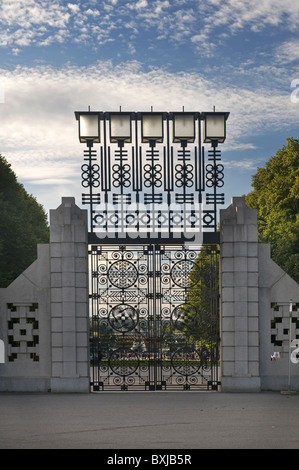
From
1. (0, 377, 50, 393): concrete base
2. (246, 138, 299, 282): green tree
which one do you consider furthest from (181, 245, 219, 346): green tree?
(246, 138, 299, 282): green tree

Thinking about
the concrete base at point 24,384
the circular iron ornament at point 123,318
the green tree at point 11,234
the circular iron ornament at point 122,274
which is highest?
the green tree at point 11,234

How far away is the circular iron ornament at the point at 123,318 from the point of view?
1426cm

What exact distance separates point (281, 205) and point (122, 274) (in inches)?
643

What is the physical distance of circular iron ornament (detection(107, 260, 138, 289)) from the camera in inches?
562

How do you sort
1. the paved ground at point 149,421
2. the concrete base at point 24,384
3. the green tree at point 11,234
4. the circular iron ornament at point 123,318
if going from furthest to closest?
1. the green tree at point 11,234
2. the circular iron ornament at point 123,318
3. the concrete base at point 24,384
4. the paved ground at point 149,421

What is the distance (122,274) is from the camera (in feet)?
46.9

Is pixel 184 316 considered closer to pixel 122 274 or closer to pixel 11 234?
pixel 122 274

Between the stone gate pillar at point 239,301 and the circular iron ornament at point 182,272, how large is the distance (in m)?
0.85

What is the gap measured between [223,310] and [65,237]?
176 inches

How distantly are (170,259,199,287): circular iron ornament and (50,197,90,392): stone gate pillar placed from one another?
231 centimetres

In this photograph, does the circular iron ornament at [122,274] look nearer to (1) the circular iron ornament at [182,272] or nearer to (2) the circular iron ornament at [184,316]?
(1) the circular iron ornament at [182,272]

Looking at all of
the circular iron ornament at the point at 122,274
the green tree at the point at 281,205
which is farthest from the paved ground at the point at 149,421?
the green tree at the point at 281,205

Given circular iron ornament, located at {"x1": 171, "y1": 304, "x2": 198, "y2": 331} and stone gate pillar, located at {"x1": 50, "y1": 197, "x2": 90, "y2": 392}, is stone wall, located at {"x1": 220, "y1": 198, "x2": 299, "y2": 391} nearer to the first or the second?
circular iron ornament, located at {"x1": 171, "y1": 304, "x2": 198, "y2": 331}

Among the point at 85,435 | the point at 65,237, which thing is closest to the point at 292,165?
the point at 65,237
